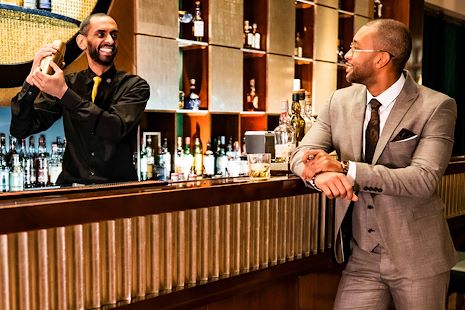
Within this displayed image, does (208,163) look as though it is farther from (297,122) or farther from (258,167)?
(258,167)

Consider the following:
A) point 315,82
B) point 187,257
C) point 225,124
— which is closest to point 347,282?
point 187,257

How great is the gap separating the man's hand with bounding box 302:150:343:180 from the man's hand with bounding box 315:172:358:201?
0.08ft

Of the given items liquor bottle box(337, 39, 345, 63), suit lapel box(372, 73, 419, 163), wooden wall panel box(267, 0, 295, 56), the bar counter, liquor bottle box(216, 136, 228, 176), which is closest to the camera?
A: the bar counter

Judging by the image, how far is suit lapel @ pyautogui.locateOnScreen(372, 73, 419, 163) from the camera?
1840 millimetres

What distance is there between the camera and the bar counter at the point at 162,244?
1419 mm

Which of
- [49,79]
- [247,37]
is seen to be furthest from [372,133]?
[247,37]

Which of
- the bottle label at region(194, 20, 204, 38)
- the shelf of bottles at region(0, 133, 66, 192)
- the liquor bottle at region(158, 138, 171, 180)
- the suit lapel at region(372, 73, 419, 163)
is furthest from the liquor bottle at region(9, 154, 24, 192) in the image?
the suit lapel at region(372, 73, 419, 163)

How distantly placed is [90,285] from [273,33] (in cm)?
397

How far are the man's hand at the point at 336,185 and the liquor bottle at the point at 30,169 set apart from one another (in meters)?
2.37

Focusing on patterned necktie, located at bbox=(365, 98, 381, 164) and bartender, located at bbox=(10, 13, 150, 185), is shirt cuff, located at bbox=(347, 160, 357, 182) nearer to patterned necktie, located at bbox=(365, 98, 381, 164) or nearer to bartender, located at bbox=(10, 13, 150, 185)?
patterned necktie, located at bbox=(365, 98, 381, 164)

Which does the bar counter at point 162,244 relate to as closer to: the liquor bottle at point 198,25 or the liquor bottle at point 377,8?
the liquor bottle at point 198,25

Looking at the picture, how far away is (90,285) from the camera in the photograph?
1.55 meters

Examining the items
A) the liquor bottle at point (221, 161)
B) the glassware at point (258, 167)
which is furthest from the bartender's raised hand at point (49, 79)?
the liquor bottle at point (221, 161)

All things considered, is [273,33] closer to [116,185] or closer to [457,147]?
[116,185]
